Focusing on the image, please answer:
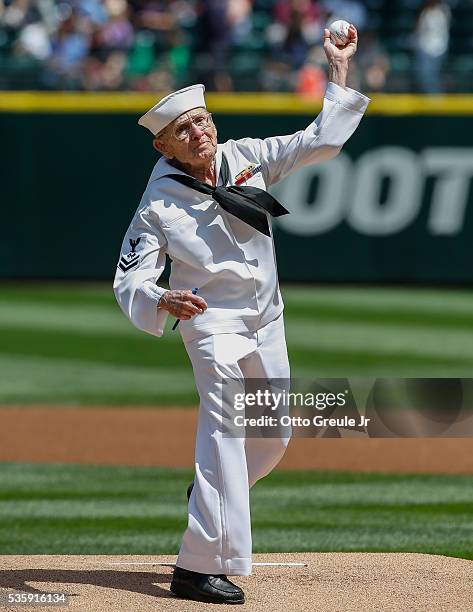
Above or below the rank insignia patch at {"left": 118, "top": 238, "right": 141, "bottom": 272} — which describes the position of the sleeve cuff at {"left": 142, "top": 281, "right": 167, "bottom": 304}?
below

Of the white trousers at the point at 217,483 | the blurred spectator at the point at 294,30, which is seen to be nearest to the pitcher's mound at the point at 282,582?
the white trousers at the point at 217,483

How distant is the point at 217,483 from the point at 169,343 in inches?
362

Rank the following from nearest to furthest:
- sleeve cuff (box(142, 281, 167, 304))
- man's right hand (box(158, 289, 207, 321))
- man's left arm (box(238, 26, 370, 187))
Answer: man's right hand (box(158, 289, 207, 321)) < sleeve cuff (box(142, 281, 167, 304)) < man's left arm (box(238, 26, 370, 187))

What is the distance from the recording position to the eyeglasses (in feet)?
17.4

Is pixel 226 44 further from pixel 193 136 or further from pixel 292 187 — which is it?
pixel 193 136

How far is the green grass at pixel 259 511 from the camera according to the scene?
707 centimetres

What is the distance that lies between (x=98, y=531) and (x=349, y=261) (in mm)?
9921

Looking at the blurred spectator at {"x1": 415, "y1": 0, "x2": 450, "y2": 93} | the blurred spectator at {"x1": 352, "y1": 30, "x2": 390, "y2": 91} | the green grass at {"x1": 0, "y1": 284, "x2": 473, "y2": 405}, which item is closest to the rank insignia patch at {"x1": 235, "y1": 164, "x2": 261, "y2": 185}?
the green grass at {"x1": 0, "y1": 284, "x2": 473, "y2": 405}

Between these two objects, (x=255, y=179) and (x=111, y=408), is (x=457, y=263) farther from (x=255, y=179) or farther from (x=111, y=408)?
(x=255, y=179)

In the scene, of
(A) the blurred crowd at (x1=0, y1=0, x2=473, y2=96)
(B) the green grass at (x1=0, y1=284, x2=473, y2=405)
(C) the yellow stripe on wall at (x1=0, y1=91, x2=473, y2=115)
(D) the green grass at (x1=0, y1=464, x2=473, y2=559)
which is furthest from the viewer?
(C) the yellow stripe on wall at (x1=0, y1=91, x2=473, y2=115)

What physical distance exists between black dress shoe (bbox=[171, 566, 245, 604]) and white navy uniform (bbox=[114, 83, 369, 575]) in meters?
0.04

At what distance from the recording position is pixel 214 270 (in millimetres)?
5332

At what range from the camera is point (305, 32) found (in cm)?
1688

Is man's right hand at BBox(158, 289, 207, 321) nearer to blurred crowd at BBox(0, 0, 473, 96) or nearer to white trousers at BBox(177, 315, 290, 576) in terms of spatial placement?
white trousers at BBox(177, 315, 290, 576)
